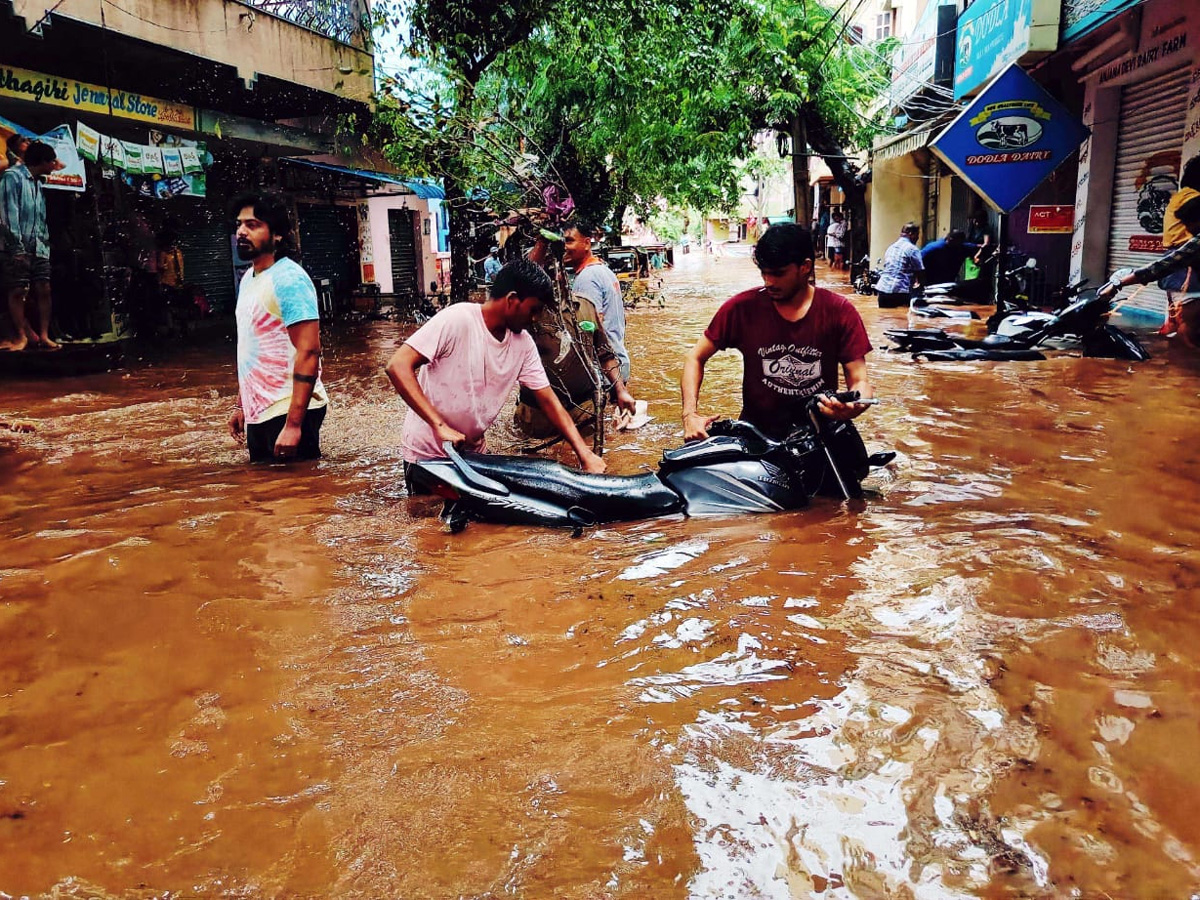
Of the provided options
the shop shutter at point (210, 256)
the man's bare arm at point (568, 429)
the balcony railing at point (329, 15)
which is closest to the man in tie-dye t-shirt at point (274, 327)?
the man's bare arm at point (568, 429)

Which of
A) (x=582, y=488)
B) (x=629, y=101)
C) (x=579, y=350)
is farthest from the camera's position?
(x=629, y=101)

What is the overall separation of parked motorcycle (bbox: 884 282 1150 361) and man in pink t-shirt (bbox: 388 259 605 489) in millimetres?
6840

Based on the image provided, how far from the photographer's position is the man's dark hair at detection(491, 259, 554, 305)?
4.27 metres

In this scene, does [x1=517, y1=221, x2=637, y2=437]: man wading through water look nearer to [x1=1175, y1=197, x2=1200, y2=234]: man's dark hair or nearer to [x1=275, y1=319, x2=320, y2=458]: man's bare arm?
[x1=275, y1=319, x2=320, y2=458]: man's bare arm

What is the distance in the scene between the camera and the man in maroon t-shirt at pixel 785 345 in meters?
4.40

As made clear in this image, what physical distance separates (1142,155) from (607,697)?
12877 millimetres

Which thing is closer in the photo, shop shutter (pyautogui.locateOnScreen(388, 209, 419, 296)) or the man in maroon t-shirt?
the man in maroon t-shirt

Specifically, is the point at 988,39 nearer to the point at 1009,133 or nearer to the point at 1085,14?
the point at 1085,14

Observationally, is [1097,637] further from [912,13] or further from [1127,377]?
[912,13]

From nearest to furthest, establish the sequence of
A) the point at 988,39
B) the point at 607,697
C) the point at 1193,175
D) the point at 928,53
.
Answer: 1. the point at 607,697
2. the point at 1193,175
3. the point at 988,39
4. the point at 928,53

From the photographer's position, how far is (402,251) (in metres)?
25.4

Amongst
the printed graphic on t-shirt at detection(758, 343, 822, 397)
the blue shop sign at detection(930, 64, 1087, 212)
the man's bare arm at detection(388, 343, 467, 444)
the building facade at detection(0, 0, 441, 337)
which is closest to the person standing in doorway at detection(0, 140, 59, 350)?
the building facade at detection(0, 0, 441, 337)

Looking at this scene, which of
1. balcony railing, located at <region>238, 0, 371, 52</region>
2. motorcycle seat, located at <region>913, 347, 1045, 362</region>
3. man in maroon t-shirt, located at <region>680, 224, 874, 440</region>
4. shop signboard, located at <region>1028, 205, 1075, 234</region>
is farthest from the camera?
balcony railing, located at <region>238, 0, 371, 52</region>

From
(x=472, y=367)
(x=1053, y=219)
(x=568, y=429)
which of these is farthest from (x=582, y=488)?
(x=1053, y=219)
